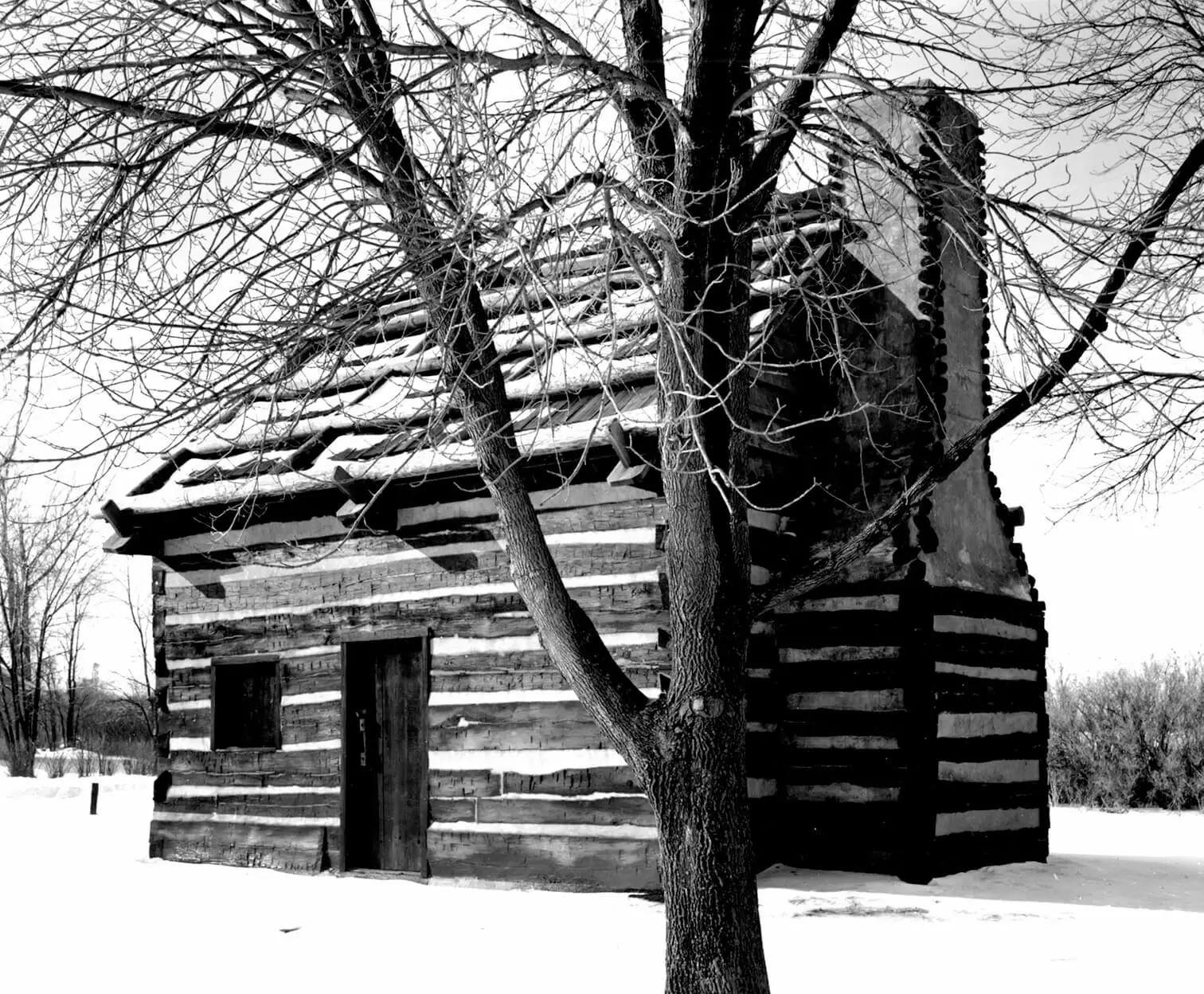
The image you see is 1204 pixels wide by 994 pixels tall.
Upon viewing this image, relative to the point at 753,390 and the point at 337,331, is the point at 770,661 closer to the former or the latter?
the point at 753,390

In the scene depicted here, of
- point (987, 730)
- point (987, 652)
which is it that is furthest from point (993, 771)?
point (987, 652)

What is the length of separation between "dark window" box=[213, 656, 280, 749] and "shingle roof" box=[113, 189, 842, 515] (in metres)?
1.80

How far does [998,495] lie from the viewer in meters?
12.7

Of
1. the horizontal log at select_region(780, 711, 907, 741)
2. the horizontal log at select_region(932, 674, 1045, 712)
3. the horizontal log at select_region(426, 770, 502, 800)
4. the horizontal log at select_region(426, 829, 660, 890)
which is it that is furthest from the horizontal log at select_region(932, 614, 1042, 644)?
the horizontal log at select_region(426, 770, 502, 800)

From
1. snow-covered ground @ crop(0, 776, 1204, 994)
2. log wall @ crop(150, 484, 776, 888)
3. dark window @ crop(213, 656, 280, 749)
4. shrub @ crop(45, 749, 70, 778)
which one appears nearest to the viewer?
snow-covered ground @ crop(0, 776, 1204, 994)

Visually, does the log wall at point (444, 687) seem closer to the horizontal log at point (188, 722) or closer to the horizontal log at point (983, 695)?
the horizontal log at point (188, 722)

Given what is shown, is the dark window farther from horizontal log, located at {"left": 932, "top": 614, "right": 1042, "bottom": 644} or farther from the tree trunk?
the tree trunk

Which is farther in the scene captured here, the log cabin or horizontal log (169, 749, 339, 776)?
horizontal log (169, 749, 339, 776)

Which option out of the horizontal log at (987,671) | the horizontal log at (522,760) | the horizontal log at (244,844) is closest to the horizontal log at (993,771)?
the horizontal log at (987,671)

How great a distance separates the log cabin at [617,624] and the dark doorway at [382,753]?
0.02m

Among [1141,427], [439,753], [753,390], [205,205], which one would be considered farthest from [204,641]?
[1141,427]

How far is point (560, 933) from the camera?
8750 mm

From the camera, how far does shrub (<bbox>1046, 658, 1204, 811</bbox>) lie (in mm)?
18156

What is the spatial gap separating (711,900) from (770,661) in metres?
5.64
